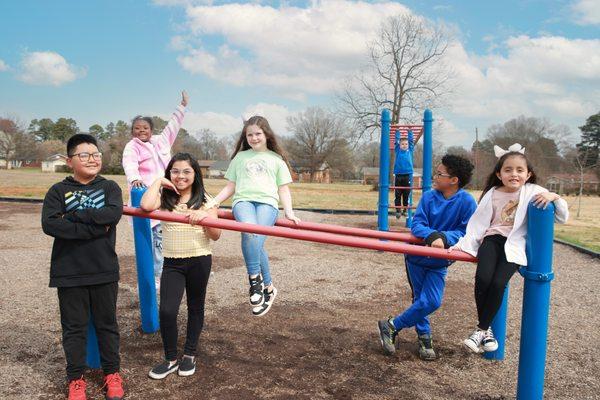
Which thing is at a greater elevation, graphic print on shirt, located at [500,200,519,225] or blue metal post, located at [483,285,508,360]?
graphic print on shirt, located at [500,200,519,225]

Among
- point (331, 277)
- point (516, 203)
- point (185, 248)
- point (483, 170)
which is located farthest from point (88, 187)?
point (483, 170)

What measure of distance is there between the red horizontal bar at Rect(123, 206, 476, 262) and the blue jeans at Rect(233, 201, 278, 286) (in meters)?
0.35

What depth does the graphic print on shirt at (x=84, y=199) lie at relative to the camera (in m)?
2.77

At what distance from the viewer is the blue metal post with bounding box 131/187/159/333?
370 centimetres

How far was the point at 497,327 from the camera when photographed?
3.56 metres

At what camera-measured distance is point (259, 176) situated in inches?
134

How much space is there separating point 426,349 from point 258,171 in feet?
6.15

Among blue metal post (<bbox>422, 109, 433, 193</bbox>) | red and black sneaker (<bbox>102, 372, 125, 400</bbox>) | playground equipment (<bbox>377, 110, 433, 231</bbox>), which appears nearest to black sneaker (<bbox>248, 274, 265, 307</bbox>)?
red and black sneaker (<bbox>102, 372, 125, 400</bbox>)

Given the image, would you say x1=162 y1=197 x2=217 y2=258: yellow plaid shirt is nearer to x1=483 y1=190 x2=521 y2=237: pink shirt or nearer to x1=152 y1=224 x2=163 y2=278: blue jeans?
x1=152 y1=224 x2=163 y2=278: blue jeans

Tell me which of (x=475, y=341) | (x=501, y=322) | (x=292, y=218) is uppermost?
(x=292, y=218)

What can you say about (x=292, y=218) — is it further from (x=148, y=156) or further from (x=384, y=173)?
(x=384, y=173)

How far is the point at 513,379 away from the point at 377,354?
98 cm

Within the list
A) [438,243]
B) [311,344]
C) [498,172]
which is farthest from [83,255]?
[498,172]

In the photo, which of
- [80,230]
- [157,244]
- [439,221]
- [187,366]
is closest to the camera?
[80,230]
